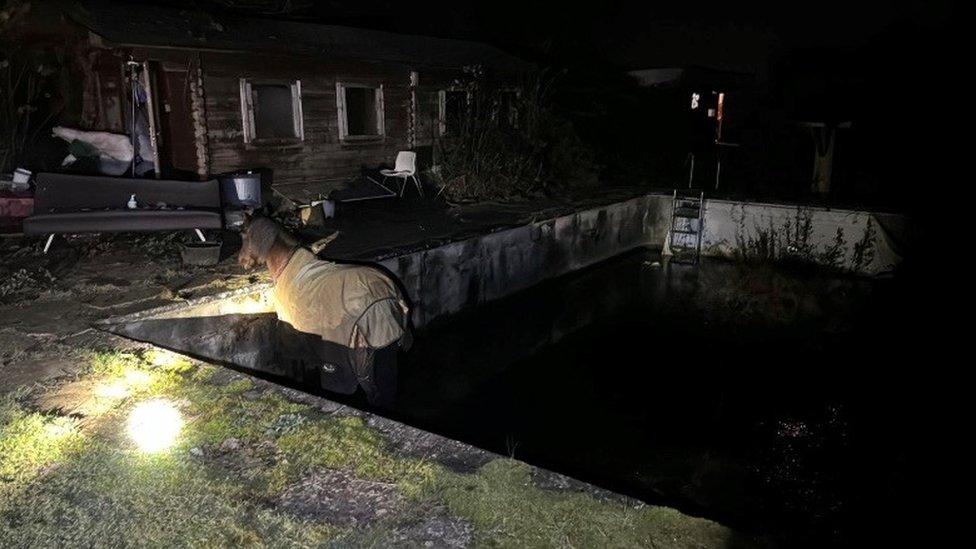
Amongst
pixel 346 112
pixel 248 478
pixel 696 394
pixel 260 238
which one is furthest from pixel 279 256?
pixel 346 112

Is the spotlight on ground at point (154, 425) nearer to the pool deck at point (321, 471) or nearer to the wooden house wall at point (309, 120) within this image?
the pool deck at point (321, 471)

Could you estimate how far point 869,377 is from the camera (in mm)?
7953

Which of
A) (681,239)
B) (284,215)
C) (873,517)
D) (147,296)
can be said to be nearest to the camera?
(873,517)

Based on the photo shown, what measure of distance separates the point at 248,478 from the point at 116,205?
6778 millimetres

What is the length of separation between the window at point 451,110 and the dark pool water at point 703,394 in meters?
5.45

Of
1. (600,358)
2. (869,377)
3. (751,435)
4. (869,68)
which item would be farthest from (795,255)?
(869,68)

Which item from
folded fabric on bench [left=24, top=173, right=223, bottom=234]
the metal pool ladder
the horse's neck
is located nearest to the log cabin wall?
folded fabric on bench [left=24, top=173, right=223, bottom=234]

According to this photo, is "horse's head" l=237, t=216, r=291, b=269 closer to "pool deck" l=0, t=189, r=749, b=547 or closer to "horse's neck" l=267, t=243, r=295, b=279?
"horse's neck" l=267, t=243, r=295, b=279

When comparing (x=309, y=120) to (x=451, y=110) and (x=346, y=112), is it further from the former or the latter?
(x=451, y=110)

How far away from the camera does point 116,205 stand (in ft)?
27.2

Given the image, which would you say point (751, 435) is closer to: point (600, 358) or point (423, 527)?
point (600, 358)

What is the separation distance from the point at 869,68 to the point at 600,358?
20.5m

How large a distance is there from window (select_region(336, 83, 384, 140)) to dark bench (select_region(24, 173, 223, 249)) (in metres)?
4.69

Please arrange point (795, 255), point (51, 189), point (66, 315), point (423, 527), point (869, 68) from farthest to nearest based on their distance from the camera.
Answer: point (869, 68) → point (795, 255) → point (51, 189) → point (66, 315) → point (423, 527)
